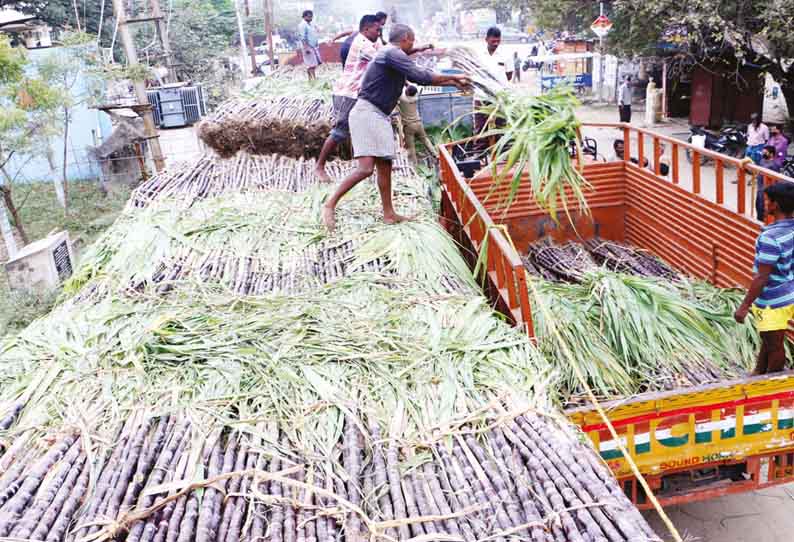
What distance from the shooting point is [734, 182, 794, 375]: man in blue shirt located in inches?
139

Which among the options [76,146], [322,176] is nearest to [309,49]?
[322,176]

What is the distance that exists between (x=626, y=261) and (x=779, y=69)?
919 cm

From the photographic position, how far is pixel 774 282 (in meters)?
3.63

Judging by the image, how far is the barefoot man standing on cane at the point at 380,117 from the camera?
186 inches

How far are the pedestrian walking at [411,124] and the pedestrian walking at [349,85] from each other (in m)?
1.38

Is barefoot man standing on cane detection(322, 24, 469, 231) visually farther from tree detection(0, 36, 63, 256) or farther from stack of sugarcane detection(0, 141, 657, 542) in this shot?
tree detection(0, 36, 63, 256)

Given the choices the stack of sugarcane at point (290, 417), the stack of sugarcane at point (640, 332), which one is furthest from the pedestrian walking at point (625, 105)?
the stack of sugarcane at point (290, 417)

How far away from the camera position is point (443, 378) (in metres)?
2.95

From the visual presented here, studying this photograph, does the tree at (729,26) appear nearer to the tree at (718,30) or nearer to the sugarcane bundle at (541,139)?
the tree at (718,30)

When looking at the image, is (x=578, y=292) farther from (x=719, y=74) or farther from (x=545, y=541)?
(x=719, y=74)

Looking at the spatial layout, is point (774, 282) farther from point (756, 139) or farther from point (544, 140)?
point (756, 139)

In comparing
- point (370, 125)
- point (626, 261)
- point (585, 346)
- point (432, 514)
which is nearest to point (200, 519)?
point (432, 514)

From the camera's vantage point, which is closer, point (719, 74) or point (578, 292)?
→ point (578, 292)

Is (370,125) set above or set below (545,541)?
above
